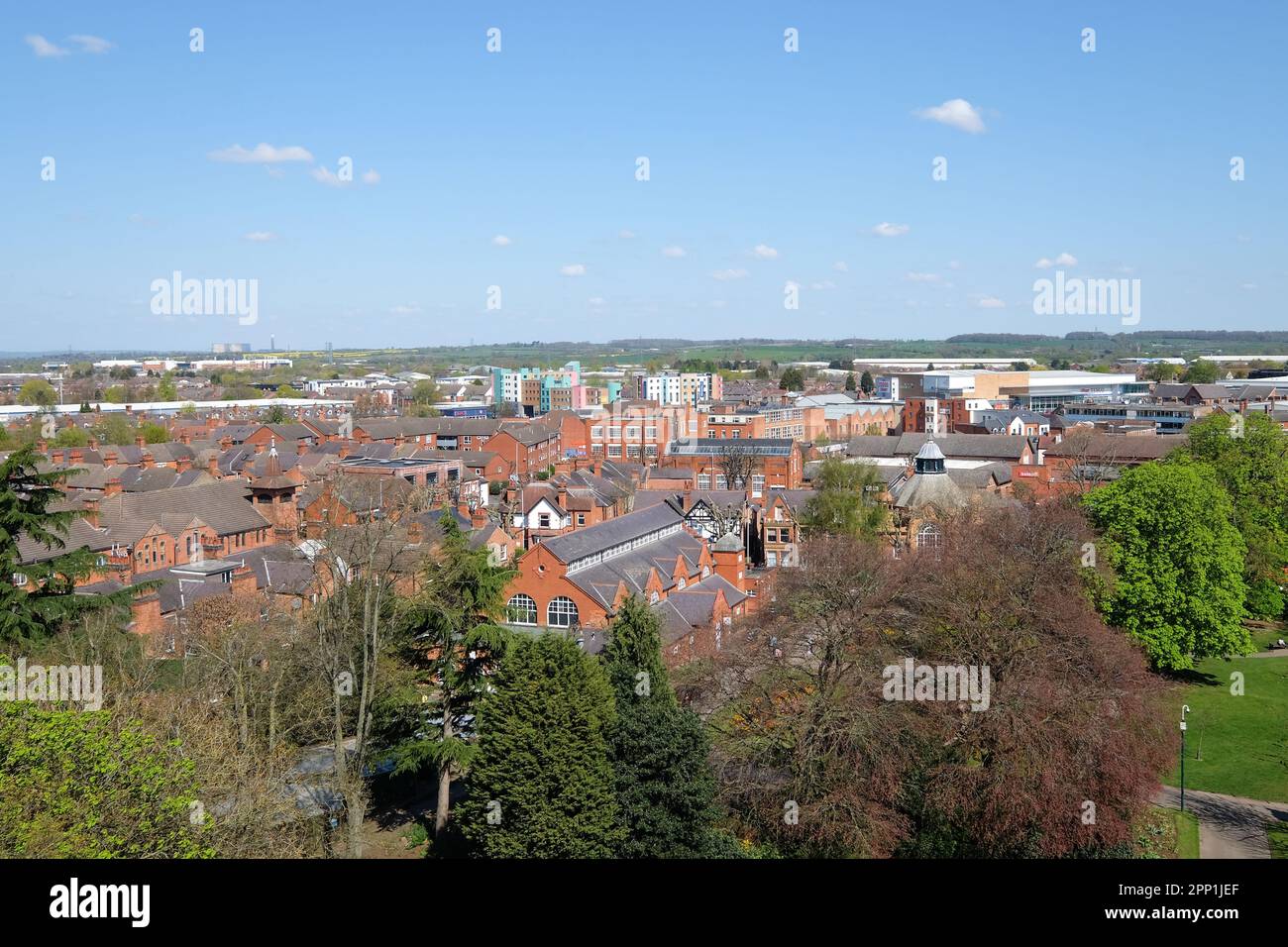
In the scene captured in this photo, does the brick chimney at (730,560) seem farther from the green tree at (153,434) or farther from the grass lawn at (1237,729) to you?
the green tree at (153,434)

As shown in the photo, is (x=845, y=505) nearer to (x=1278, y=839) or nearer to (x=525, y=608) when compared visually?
(x=525, y=608)

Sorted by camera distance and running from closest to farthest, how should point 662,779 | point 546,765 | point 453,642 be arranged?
point 546,765, point 662,779, point 453,642

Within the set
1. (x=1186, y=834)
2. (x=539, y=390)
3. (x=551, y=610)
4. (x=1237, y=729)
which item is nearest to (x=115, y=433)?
(x=551, y=610)

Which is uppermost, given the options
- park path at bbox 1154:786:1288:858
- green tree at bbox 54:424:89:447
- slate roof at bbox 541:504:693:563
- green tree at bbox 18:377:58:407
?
green tree at bbox 18:377:58:407

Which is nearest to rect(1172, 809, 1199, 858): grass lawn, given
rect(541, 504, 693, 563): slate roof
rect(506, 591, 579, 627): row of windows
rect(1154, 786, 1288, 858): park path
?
rect(1154, 786, 1288, 858): park path

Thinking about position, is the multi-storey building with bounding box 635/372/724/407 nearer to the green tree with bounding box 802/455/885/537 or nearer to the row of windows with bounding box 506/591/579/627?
the green tree with bounding box 802/455/885/537
